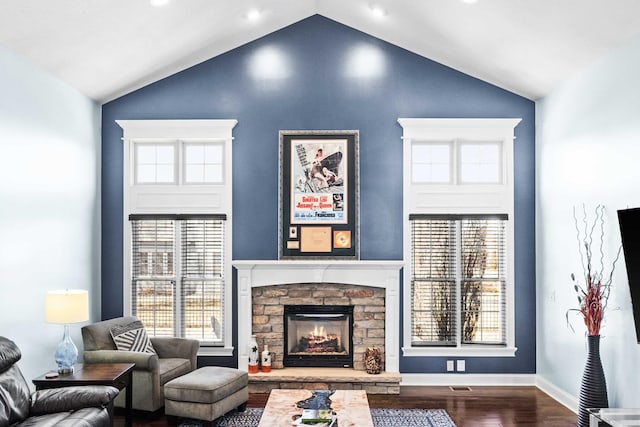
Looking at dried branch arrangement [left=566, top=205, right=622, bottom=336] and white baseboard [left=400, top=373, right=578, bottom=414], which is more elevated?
dried branch arrangement [left=566, top=205, right=622, bottom=336]

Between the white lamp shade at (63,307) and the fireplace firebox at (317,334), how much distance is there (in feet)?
7.49

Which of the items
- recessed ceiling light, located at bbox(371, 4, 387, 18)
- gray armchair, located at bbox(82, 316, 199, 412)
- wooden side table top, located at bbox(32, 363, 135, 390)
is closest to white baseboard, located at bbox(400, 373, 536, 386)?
gray armchair, located at bbox(82, 316, 199, 412)

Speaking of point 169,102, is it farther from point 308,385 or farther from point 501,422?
point 501,422

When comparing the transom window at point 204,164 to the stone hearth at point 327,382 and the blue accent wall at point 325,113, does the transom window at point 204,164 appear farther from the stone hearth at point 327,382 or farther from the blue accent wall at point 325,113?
the stone hearth at point 327,382

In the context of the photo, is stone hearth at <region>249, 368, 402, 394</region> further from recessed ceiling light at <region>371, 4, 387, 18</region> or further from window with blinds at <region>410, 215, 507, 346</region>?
recessed ceiling light at <region>371, 4, 387, 18</region>

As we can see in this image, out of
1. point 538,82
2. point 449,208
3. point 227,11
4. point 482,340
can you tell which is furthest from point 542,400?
point 227,11

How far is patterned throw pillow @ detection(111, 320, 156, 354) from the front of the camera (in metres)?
5.70

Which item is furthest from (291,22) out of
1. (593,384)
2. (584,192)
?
(593,384)

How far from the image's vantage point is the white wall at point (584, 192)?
467 centimetres

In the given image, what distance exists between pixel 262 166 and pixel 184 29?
1.65 metres

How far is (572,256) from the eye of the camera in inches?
223

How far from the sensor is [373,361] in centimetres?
633

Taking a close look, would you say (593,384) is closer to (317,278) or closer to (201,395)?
(317,278)

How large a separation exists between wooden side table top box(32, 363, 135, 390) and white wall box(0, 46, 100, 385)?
472 millimetres
